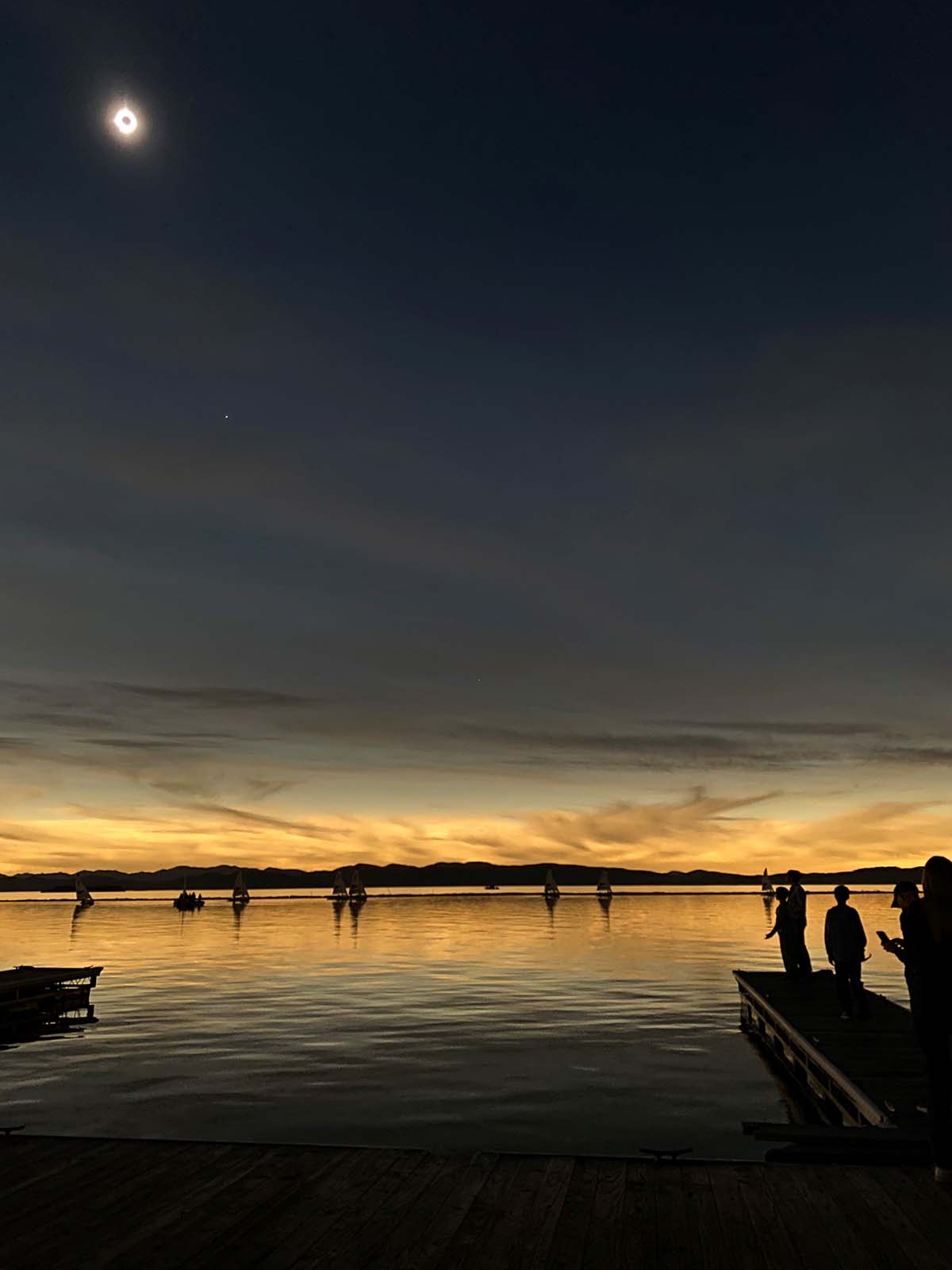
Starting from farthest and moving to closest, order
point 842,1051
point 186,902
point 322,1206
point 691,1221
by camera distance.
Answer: point 186,902 < point 842,1051 < point 322,1206 < point 691,1221

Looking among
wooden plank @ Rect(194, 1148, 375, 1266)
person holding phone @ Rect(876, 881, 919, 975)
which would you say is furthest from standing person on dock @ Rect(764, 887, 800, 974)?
wooden plank @ Rect(194, 1148, 375, 1266)

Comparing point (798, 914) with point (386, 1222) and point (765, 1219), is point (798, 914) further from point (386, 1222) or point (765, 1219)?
point (386, 1222)

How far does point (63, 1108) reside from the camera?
71.1ft

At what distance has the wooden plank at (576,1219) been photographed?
253 inches

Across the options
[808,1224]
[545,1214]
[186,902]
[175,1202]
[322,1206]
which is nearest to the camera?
[808,1224]

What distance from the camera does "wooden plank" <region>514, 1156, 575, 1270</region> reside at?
646 centimetres

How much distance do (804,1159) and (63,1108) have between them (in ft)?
61.8

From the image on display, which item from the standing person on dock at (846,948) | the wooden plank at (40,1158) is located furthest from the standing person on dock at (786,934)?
the wooden plank at (40,1158)

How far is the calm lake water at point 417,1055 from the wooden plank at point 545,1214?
29.0 feet

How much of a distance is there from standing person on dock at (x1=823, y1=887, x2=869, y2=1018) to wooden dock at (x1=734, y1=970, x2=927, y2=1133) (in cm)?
49

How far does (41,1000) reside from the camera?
118 ft

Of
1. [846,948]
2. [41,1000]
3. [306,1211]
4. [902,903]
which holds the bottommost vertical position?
[41,1000]

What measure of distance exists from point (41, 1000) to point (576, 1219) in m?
35.2

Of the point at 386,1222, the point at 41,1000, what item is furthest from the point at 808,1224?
the point at 41,1000
